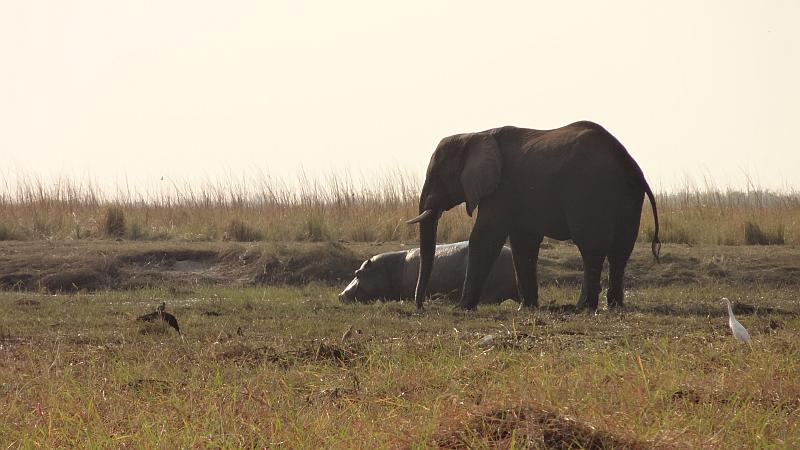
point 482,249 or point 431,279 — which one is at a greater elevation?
point 482,249

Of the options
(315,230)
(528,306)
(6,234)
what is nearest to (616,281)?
(528,306)

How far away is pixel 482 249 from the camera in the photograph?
12992 mm

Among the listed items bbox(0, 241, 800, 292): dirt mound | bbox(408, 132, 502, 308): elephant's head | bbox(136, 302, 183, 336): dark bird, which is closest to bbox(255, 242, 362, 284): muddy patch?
bbox(0, 241, 800, 292): dirt mound

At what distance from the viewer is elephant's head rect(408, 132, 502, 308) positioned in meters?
13.0

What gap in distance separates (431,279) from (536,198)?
5.96ft

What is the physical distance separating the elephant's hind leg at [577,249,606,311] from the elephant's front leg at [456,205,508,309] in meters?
0.89

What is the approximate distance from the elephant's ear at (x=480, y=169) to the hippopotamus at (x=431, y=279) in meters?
0.90

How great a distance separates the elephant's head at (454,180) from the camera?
1303 cm

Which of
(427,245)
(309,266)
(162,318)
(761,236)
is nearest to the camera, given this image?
(162,318)

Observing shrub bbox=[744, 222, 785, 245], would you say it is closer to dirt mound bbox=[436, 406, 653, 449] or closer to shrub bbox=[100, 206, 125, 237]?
shrub bbox=[100, 206, 125, 237]

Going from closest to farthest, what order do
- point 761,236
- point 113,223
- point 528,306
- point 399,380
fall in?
point 399,380 → point 528,306 → point 761,236 → point 113,223

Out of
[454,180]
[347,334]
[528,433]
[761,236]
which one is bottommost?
[528,433]

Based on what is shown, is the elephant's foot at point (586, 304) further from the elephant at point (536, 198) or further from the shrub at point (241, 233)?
the shrub at point (241, 233)

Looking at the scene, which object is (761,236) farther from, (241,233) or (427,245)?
(241,233)
